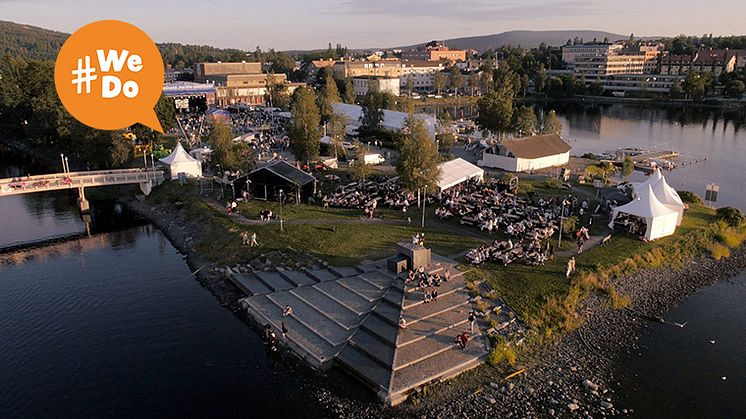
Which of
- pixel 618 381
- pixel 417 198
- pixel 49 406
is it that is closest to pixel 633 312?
pixel 618 381

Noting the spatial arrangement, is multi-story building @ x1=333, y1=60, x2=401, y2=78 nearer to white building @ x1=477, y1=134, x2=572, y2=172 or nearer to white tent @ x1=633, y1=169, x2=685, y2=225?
white building @ x1=477, y1=134, x2=572, y2=172

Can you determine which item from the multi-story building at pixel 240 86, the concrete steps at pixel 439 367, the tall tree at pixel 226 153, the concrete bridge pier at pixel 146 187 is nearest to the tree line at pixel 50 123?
the concrete bridge pier at pixel 146 187

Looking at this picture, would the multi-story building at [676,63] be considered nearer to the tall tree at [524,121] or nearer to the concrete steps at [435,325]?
the tall tree at [524,121]

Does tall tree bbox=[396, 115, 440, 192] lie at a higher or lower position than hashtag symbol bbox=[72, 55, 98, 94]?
lower

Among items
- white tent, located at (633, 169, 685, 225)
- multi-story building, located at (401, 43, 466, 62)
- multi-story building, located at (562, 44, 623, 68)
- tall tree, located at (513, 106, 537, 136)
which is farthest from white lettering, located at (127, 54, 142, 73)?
multi-story building, located at (401, 43, 466, 62)

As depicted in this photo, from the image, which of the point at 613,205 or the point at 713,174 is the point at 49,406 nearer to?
the point at 613,205

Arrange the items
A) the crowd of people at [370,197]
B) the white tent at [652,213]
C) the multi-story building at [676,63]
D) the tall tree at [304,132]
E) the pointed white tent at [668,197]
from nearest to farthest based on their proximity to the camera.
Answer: the white tent at [652,213] < the pointed white tent at [668,197] < the crowd of people at [370,197] < the tall tree at [304,132] < the multi-story building at [676,63]

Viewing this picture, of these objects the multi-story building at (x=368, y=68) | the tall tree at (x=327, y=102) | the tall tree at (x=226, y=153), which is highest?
the multi-story building at (x=368, y=68)
